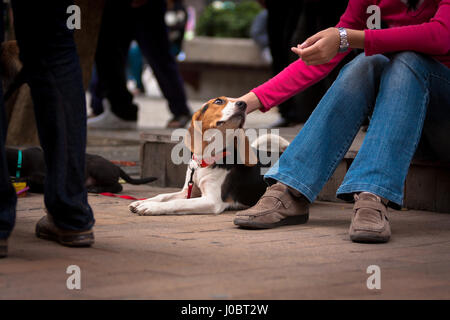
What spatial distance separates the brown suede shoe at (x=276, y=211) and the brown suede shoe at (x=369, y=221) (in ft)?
1.14

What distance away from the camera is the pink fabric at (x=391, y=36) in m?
3.65

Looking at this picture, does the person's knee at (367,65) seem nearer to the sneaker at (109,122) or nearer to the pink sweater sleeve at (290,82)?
the pink sweater sleeve at (290,82)

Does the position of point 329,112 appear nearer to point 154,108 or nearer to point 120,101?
point 120,101

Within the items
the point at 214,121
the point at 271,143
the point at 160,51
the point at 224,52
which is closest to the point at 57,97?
the point at 214,121

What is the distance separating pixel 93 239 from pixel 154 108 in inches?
390

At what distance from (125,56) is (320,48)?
495 cm

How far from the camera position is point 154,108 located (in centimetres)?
1309

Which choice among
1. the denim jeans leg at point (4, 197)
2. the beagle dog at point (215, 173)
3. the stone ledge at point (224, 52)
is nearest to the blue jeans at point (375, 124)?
the beagle dog at point (215, 173)

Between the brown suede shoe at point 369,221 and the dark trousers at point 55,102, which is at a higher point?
the dark trousers at point 55,102

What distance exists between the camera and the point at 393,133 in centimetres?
364

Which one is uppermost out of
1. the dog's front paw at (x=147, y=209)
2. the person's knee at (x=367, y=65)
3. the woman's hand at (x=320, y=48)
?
the woman's hand at (x=320, y=48)

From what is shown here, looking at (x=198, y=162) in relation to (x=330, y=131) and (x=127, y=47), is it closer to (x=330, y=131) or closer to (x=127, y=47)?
(x=330, y=131)

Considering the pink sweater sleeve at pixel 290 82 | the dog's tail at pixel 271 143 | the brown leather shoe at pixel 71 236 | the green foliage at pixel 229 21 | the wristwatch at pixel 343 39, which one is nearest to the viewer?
the brown leather shoe at pixel 71 236

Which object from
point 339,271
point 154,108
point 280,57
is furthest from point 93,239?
point 154,108
